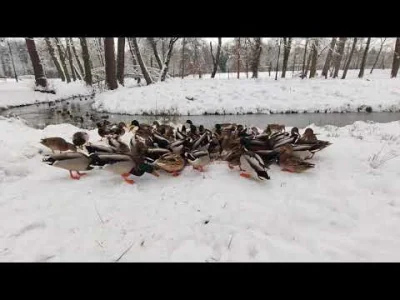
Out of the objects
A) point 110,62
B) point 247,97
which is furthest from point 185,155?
A: point 110,62

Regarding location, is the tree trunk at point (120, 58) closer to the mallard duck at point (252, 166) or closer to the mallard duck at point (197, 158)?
the mallard duck at point (197, 158)

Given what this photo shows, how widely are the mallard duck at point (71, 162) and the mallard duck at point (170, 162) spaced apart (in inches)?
35.6

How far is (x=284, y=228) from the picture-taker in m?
2.50

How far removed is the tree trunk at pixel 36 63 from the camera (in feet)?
52.7

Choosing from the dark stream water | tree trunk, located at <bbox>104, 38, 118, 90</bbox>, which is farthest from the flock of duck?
tree trunk, located at <bbox>104, 38, 118, 90</bbox>

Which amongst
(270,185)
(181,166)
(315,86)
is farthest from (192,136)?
(315,86)

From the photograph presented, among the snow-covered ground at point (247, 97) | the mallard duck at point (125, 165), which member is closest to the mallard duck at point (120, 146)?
the mallard duck at point (125, 165)

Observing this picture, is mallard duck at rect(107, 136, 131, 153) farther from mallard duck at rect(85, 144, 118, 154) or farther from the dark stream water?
the dark stream water

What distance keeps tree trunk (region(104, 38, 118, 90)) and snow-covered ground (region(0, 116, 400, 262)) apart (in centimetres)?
1285

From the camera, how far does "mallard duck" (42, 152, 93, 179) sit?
11.1 ft

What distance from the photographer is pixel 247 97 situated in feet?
50.8

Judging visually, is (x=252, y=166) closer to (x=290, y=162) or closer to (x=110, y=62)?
(x=290, y=162)
